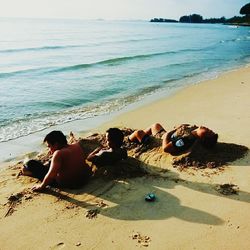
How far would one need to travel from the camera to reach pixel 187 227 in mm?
4496

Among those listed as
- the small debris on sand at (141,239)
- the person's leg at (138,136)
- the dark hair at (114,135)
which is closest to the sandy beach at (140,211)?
the small debris on sand at (141,239)

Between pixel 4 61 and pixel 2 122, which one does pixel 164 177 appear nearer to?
pixel 2 122

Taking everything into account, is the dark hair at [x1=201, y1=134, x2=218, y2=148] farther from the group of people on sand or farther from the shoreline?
the shoreline

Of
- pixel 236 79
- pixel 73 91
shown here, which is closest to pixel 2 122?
pixel 73 91

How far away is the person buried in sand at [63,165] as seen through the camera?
561cm

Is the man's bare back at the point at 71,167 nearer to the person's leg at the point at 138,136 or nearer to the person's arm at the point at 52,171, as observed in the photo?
the person's arm at the point at 52,171

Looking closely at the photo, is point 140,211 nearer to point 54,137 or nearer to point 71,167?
point 71,167

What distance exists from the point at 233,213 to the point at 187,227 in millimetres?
679

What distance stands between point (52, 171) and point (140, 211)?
155 cm

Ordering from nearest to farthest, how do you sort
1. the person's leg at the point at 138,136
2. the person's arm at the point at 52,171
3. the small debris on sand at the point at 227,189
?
1. the small debris on sand at the point at 227,189
2. the person's arm at the point at 52,171
3. the person's leg at the point at 138,136

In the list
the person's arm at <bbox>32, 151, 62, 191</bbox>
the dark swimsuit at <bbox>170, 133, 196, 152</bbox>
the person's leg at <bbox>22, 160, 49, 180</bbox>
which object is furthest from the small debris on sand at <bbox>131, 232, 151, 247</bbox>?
the dark swimsuit at <bbox>170, 133, 196, 152</bbox>

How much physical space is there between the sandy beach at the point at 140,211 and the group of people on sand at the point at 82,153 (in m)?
0.17

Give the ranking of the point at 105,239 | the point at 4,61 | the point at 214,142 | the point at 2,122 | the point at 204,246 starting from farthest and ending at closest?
1. the point at 4,61
2. the point at 2,122
3. the point at 214,142
4. the point at 105,239
5. the point at 204,246

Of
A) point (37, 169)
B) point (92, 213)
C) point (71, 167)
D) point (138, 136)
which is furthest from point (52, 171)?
point (138, 136)
